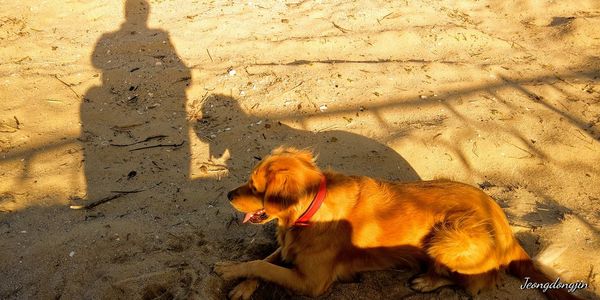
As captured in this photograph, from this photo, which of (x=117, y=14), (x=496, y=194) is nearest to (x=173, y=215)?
(x=496, y=194)

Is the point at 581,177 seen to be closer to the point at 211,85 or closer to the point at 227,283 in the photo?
the point at 227,283

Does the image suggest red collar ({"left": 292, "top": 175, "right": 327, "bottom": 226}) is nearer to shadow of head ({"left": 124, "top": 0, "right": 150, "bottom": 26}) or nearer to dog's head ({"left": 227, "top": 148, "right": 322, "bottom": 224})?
dog's head ({"left": 227, "top": 148, "right": 322, "bottom": 224})

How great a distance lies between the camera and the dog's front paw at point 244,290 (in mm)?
3207

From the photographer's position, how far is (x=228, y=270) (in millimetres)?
3256

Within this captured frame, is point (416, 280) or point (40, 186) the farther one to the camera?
point (40, 186)

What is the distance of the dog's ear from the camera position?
9.53 feet

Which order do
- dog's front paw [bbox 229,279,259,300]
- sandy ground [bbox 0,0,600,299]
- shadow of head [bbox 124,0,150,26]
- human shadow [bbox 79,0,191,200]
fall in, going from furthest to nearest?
shadow of head [bbox 124,0,150,26]
human shadow [bbox 79,0,191,200]
sandy ground [bbox 0,0,600,299]
dog's front paw [bbox 229,279,259,300]

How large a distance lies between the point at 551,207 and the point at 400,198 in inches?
74.5

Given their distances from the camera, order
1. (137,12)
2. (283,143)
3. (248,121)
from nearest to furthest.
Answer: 1. (283,143)
2. (248,121)
3. (137,12)

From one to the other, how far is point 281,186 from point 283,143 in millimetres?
1910

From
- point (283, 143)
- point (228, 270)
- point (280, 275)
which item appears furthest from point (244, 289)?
point (283, 143)

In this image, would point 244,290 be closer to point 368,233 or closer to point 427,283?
point 368,233

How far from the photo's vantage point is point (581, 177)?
4.45 m

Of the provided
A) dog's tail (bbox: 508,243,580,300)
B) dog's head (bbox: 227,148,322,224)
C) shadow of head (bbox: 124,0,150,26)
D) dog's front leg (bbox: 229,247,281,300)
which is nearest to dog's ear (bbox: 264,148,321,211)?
dog's head (bbox: 227,148,322,224)
